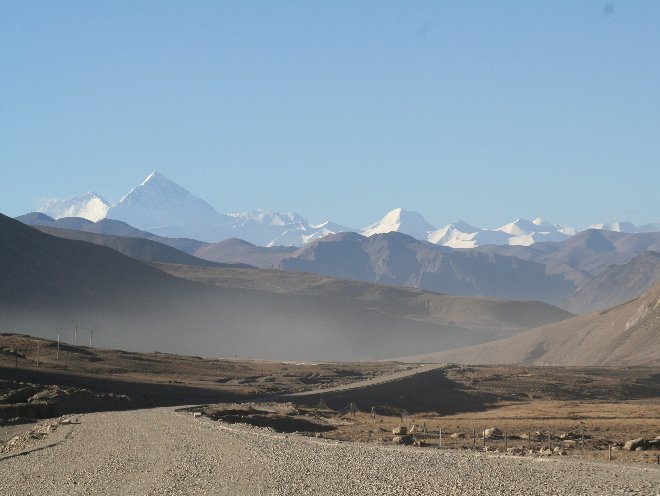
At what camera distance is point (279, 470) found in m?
35.5

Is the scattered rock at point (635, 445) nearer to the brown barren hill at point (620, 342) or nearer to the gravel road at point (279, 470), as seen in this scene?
the gravel road at point (279, 470)

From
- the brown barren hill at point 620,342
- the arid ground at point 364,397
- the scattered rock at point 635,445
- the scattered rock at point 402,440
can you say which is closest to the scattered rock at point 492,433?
the arid ground at point 364,397

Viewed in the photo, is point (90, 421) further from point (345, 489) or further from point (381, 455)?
point (345, 489)

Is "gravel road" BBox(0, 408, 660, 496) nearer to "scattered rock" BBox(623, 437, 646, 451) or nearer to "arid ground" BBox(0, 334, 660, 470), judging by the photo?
"arid ground" BBox(0, 334, 660, 470)

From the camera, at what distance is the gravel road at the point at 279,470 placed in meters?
31.4

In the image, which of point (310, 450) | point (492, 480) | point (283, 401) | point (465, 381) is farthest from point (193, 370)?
point (492, 480)

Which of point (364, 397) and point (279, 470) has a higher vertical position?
point (364, 397)

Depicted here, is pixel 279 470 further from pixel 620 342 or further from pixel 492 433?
pixel 620 342

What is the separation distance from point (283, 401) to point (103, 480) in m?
42.3

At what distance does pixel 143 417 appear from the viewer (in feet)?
190

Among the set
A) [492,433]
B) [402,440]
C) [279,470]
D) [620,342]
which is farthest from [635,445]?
[620,342]

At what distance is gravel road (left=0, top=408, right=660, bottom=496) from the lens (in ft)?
103

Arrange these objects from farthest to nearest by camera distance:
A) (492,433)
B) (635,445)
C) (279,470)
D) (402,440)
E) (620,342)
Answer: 1. (620,342)
2. (492,433)
3. (402,440)
4. (635,445)
5. (279,470)

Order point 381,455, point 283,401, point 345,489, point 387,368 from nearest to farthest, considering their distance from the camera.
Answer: point 345,489
point 381,455
point 283,401
point 387,368
